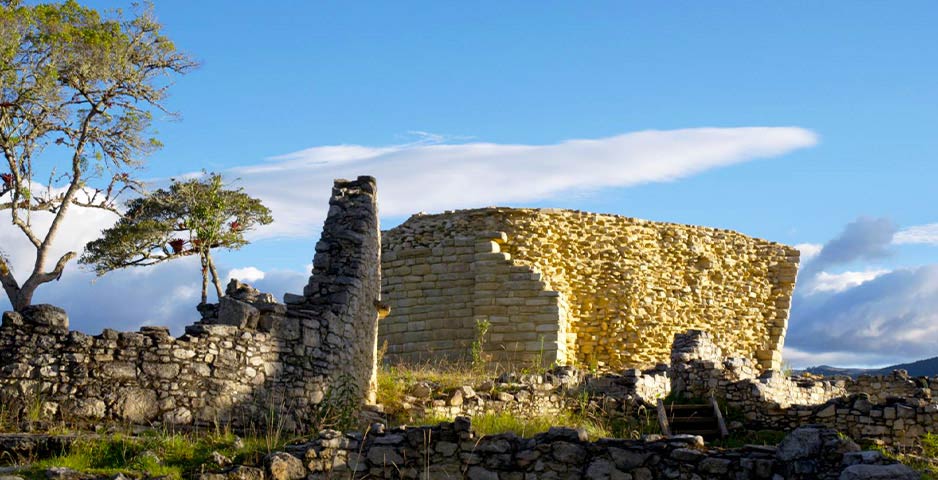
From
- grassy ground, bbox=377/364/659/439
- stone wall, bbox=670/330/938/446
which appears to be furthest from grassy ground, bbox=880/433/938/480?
grassy ground, bbox=377/364/659/439

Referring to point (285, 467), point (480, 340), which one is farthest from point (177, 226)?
point (285, 467)

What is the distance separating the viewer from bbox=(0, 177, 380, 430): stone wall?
40.4ft

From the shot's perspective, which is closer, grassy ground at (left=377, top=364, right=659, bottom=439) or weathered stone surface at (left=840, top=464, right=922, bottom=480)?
weathered stone surface at (left=840, top=464, right=922, bottom=480)

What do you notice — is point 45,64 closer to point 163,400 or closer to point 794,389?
point 163,400

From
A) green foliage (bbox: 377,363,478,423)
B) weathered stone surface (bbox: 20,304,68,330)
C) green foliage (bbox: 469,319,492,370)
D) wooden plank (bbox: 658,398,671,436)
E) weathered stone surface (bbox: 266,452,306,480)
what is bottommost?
weathered stone surface (bbox: 266,452,306,480)

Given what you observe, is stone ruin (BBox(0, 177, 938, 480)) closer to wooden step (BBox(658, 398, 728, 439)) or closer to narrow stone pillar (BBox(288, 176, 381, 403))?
narrow stone pillar (BBox(288, 176, 381, 403))

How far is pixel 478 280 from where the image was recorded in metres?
23.1

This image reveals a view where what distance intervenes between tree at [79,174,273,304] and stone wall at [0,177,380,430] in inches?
518

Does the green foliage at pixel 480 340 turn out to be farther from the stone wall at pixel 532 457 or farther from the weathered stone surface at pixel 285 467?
the weathered stone surface at pixel 285 467

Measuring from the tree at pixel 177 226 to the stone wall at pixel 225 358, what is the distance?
1317 cm

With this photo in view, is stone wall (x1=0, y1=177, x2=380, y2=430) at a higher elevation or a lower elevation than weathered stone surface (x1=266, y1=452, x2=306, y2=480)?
higher

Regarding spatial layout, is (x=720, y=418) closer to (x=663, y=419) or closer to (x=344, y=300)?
(x=663, y=419)

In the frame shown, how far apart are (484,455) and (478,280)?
12.1 metres

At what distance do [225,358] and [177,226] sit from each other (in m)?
16.5
